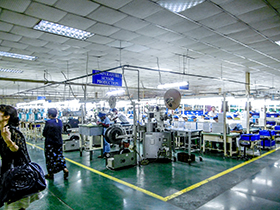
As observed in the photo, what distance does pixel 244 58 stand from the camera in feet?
21.3

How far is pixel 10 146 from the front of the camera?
1964 millimetres

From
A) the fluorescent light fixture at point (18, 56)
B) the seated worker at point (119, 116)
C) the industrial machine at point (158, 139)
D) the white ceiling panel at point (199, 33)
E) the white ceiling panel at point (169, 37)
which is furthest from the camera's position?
the seated worker at point (119, 116)

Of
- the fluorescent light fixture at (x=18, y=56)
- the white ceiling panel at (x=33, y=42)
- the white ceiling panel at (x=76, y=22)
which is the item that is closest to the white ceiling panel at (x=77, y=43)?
the white ceiling panel at (x=33, y=42)

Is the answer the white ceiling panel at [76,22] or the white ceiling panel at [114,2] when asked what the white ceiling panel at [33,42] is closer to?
the white ceiling panel at [76,22]

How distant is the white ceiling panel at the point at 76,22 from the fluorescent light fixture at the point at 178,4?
1.46 meters

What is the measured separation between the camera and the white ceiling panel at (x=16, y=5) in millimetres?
2983

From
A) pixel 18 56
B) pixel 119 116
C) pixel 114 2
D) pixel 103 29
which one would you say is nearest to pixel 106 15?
pixel 114 2

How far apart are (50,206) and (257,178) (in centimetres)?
402

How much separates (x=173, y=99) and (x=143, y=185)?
2399 mm

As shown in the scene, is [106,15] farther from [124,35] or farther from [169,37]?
[169,37]

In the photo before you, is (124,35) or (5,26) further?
(124,35)

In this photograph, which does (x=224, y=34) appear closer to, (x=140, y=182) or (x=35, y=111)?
(x=140, y=182)

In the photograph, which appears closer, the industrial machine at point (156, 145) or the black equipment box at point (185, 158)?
the black equipment box at point (185, 158)

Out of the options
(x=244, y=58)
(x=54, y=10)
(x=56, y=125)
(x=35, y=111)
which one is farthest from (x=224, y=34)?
(x=35, y=111)
